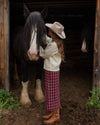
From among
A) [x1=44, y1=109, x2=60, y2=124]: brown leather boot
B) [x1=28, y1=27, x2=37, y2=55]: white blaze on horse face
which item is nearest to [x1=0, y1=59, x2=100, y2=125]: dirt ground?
[x1=44, y1=109, x2=60, y2=124]: brown leather boot

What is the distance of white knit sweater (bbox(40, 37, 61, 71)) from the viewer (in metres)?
3.02

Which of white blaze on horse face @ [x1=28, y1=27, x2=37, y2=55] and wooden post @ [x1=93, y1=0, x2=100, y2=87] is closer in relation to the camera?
white blaze on horse face @ [x1=28, y1=27, x2=37, y2=55]

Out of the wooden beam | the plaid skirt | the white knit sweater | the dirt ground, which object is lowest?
the dirt ground

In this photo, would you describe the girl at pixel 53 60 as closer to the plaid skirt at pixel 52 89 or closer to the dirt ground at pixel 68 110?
the plaid skirt at pixel 52 89

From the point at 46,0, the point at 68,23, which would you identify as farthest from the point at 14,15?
the point at 68,23

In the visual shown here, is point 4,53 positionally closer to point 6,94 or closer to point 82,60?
point 6,94

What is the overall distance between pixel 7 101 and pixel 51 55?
1.86m

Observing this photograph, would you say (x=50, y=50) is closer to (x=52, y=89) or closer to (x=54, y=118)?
(x=52, y=89)

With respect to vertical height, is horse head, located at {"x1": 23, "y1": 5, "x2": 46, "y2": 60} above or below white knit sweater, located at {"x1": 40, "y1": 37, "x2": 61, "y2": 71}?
above

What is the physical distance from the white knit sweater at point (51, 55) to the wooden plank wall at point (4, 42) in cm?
156

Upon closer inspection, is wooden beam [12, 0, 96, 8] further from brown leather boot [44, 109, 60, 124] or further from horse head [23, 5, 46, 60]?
brown leather boot [44, 109, 60, 124]

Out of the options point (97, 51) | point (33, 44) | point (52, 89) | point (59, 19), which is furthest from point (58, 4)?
point (52, 89)

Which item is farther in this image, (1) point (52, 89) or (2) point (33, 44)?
(1) point (52, 89)

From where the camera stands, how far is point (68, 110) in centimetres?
386
